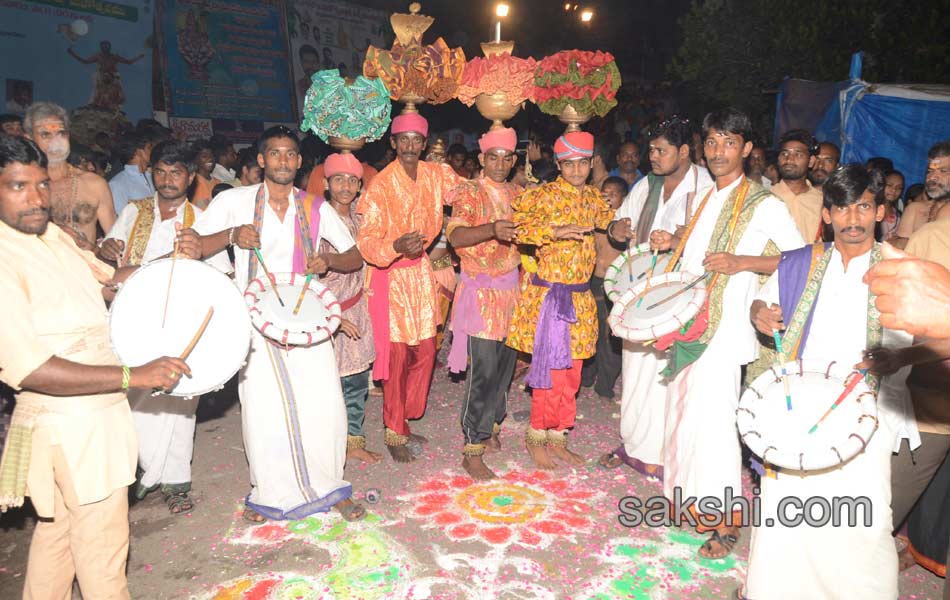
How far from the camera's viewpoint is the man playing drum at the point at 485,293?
4.66 metres

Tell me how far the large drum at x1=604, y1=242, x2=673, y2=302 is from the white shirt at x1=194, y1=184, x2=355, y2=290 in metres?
1.93

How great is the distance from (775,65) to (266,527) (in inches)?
487

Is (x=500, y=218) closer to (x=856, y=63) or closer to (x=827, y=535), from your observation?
(x=827, y=535)

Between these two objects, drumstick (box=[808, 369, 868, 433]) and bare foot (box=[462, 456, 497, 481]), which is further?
bare foot (box=[462, 456, 497, 481])

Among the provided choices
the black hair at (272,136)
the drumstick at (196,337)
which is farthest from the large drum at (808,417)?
the black hair at (272,136)

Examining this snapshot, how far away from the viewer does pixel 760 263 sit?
141 inches

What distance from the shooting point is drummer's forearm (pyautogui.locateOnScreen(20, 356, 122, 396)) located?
2.36m

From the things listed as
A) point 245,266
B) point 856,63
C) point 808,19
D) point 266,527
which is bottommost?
point 266,527

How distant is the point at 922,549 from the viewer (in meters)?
3.68

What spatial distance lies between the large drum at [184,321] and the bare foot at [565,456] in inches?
103

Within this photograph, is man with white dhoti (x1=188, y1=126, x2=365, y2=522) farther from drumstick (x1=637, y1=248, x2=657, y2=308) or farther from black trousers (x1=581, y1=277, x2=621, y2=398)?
black trousers (x1=581, y1=277, x2=621, y2=398)

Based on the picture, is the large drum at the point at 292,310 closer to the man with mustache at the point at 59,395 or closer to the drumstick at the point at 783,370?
the man with mustache at the point at 59,395

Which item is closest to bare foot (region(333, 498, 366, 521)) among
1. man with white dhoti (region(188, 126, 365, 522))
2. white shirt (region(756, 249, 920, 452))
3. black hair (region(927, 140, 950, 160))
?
man with white dhoti (region(188, 126, 365, 522))

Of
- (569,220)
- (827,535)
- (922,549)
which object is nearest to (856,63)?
(569,220)
